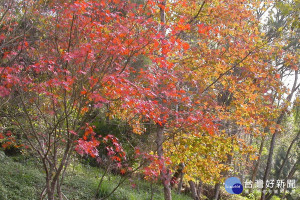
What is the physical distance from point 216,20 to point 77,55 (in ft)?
11.4

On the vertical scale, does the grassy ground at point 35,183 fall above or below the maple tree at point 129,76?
below

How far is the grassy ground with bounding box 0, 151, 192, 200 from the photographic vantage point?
6.42m

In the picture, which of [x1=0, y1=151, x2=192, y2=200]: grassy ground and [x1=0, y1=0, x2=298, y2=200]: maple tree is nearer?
[x1=0, y1=0, x2=298, y2=200]: maple tree

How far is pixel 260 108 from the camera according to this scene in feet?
20.5

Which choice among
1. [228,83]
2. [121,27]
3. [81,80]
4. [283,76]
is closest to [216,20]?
[228,83]

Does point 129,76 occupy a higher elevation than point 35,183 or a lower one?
higher

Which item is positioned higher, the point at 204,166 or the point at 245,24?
the point at 245,24

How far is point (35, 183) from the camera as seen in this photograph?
707 cm

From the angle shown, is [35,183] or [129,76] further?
[35,183]

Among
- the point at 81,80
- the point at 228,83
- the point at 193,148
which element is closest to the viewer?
the point at 81,80

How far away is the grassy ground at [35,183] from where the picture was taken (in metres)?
6.42

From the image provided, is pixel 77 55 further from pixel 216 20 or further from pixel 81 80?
pixel 216 20

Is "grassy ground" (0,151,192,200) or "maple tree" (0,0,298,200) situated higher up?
"maple tree" (0,0,298,200)

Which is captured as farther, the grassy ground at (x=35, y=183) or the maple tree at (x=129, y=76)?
the grassy ground at (x=35, y=183)
